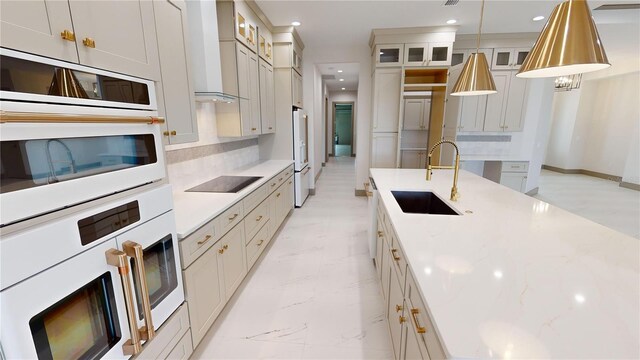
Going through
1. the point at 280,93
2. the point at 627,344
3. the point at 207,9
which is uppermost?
the point at 207,9

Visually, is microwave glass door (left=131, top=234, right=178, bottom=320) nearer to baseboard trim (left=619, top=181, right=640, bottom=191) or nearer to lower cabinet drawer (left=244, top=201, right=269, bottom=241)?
lower cabinet drawer (left=244, top=201, right=269, bottom=241)

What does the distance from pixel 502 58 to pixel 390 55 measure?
78.6 inches

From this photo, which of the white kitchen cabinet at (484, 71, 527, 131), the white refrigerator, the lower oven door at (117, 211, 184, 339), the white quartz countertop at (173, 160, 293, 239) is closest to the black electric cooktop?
the white quartz countertop at (173, 160, 293, 239)

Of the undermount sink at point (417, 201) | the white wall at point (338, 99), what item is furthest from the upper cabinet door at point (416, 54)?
the white wall at point (338, 99)

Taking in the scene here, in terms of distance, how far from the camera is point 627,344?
0.67 m

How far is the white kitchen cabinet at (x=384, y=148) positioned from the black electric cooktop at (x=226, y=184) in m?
2.42

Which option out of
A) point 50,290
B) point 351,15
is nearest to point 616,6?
point 351,15

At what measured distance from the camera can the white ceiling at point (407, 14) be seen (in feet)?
10.5

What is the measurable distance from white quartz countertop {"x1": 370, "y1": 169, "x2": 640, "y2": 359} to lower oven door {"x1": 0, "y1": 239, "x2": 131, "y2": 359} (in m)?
1.16

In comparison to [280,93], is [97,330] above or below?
below

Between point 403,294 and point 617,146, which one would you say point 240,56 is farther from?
point 617,146

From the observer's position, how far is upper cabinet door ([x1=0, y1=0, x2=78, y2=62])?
82 cm

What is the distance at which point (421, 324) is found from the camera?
3.18 ft

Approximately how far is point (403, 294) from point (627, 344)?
738 mm
